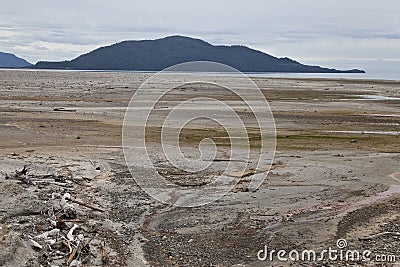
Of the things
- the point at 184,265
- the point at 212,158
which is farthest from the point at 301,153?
the point at 184,265

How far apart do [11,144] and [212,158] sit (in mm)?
8872

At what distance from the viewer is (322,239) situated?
11.4 metres

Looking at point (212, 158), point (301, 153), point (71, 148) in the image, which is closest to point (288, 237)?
point (212, 158)

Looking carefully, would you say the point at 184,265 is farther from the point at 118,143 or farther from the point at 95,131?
the point at 95,131

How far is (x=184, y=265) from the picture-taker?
10.0 m

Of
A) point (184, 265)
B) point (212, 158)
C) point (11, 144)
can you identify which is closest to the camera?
point (184, 265)

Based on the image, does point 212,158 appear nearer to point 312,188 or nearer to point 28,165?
point 312,188

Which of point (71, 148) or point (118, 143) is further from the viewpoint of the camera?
point (118, 143)

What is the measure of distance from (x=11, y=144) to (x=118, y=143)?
4.60 metres

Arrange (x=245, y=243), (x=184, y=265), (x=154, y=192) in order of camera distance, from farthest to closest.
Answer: (x=154, y=192) → (x=245, y=243) → (x=184, y=265)

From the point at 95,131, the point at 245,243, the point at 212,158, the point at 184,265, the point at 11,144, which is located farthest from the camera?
the point at 95,131

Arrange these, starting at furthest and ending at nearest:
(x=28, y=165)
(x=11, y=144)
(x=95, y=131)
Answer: (x=95, y=131) → (x=11, y=144) → (x=28, y=165)

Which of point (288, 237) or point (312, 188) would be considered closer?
point (288, 237)

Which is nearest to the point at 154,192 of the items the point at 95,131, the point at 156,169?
the point at 156,169
